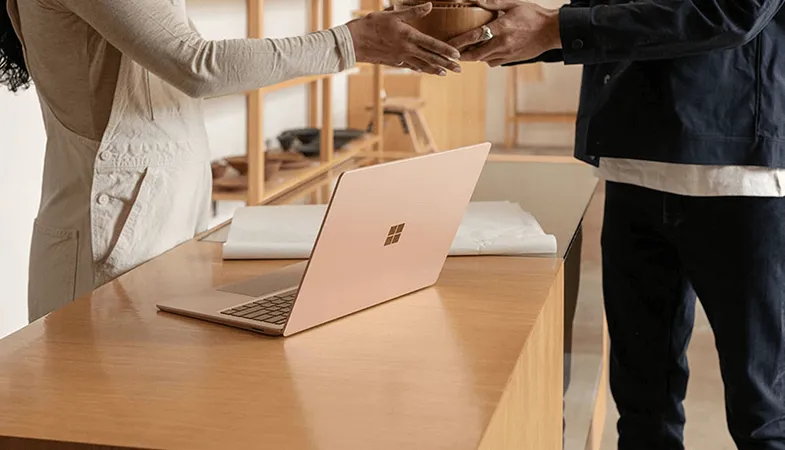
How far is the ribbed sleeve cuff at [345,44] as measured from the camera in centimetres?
159

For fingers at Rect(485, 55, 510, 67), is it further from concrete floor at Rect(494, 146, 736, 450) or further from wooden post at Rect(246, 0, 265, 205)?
wooden post at Rect(246, 0, 265, 205)

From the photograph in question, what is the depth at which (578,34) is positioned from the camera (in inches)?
69.4

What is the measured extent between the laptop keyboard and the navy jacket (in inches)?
28.7

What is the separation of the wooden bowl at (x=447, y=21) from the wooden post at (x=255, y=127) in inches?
59.9

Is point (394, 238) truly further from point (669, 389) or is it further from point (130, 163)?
point (669, 389)

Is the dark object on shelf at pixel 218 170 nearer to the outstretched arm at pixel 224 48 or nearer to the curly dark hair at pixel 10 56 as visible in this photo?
the curly dark hair at pixel 10 56

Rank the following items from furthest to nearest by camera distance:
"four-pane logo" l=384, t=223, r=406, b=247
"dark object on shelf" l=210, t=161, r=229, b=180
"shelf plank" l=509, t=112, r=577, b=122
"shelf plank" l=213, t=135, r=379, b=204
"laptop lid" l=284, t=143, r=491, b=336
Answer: "shelf plank" l=509, t=112, r=577, b=122
"dark object on shelf" l=210, t=161, r=229, b=180
"shelf plank" l=213, t=135, r=379, b=204
"four-pane logo" l=384, t=223, r=406, b=247
"laptop lid" l=284, t=143, r=491, b=336

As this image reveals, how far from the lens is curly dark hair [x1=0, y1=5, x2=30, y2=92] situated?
168 cm

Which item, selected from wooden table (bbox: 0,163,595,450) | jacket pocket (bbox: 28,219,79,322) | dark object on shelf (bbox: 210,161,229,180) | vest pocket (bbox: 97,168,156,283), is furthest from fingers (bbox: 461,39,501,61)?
dark object on shelf (bbox: 210,161,229,180)

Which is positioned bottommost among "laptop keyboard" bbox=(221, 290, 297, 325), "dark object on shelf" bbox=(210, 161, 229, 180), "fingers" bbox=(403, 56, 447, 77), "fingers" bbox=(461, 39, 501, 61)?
"dark object on shelf" bbox=(210, 161, 229, 180)

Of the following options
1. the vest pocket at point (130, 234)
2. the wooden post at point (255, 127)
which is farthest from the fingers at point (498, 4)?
the wooden post at point (255, 127)

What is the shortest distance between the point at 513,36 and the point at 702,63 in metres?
0.34

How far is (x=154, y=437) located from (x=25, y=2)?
91 cm

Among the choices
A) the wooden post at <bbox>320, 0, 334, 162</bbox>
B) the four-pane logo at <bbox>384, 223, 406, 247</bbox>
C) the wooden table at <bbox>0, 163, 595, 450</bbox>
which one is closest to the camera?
the wooden table at <bbox>0, 163, 595, 450</bbox>
